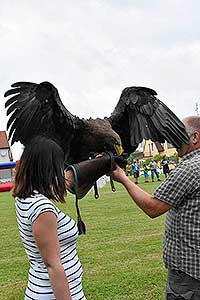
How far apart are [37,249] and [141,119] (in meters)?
2.44

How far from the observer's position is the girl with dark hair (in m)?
2.35

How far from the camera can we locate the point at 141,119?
466 centimetres

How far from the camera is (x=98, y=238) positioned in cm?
848

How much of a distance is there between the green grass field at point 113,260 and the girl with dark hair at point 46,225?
1293 mm

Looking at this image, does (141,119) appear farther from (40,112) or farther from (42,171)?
(42,171)

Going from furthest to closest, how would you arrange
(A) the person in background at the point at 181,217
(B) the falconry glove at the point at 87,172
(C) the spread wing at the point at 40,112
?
(C) the spread wing at the point at 40,112 < (A) the person in background at the point at 181,217 < (B) the falconry glove at the point at 87,172

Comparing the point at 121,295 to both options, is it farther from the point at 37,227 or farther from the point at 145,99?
the point at 37,227

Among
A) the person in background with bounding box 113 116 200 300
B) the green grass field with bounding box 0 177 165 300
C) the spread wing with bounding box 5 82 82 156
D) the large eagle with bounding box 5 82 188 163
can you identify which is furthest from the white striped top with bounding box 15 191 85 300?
the spread wing with bounding box 5 82 82 156

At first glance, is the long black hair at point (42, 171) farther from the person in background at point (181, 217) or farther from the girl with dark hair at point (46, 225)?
the person in background at point (181, 217)

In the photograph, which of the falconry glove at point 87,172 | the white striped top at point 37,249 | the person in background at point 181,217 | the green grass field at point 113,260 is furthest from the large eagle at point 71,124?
the white striped top at point 37,249

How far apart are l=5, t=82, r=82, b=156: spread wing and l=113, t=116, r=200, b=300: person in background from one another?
1.40 meters

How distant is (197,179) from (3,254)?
5383 millimetres

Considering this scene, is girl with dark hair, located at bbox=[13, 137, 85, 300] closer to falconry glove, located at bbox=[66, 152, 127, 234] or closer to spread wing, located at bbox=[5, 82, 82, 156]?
falconry glove, located at bbox=[66, 152, 127, 234]

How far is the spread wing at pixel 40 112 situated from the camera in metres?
4.22
